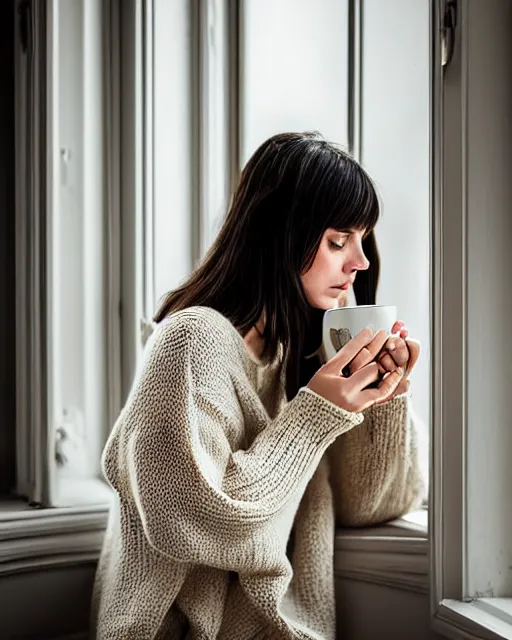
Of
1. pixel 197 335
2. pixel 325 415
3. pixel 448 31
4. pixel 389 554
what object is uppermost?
pixel 448 31

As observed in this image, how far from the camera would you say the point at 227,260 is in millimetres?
1277

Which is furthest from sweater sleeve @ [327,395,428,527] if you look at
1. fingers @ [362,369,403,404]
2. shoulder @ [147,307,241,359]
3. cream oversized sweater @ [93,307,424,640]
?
shoulder @ [147,307,241,359]

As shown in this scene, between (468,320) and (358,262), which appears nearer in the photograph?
(468,320)

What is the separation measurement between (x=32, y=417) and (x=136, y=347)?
24 cm

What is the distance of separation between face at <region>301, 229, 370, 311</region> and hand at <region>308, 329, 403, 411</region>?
14cm

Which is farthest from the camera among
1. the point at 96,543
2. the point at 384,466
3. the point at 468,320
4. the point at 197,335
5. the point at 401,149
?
the point at 96,543

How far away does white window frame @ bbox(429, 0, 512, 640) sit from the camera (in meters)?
1.08

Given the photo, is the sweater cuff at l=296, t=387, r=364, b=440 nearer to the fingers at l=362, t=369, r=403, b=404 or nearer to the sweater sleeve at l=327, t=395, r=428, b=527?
the fingers at l=362, t=369, r=403, b=404

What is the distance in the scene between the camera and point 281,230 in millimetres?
1253

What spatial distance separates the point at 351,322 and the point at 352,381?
0.25 feet

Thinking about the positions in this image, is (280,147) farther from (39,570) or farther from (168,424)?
(39,570)

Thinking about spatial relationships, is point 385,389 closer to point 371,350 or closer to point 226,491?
point 371,350

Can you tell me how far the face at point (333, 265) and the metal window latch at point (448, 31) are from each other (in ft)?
0.91

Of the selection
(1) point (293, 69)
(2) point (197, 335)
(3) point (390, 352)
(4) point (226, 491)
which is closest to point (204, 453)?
(4) point (226, 491)
